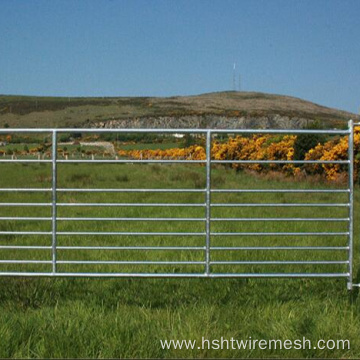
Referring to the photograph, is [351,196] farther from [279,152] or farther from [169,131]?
[279,152]

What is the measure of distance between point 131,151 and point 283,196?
19.4 feet

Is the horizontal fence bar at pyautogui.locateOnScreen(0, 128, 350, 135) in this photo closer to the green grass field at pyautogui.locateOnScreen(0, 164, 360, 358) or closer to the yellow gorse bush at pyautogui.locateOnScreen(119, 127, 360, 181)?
the green grass field at pyautogui.locateOnScreen(0, 164, 360, 358)

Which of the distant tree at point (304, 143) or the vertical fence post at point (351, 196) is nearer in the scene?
the vertical fence post at point (351, 196)

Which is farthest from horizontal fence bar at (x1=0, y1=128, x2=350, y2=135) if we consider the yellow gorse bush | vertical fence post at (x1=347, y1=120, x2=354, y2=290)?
the yellow gorse bush

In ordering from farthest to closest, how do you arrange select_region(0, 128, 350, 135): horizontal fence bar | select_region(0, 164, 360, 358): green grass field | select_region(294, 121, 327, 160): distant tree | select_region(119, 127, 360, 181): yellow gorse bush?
select_region(294, 121, 327, 160): distant tree, select_region(119, 127, 360, 181): yellow gorse bush, select_region(0, 128, 350, 135): horizontal fence bar, select_region(0, 164, 360, 358): green grass field

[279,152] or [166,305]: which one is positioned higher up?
[279,152]

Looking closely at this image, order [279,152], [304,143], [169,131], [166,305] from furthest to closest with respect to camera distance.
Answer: [279,152]
[304,143]
[169,131]
[166,305]

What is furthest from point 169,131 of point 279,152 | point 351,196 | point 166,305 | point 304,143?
point 279,152

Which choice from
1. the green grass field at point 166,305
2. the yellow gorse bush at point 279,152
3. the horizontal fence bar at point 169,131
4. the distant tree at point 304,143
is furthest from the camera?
the distant tree at point 304,143

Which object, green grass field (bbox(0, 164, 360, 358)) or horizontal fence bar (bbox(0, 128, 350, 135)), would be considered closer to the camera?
green grass field (bbox(0, 164, 360, 358))

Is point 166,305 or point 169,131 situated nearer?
Answer: point 166,305

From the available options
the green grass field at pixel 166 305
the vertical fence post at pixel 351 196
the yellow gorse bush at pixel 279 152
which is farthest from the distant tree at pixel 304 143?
the vertical fence post at pixel 351 196

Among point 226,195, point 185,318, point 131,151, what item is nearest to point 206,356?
point 185,318

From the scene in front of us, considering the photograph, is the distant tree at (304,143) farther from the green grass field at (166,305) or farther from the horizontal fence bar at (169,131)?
the horizontal fence bar at (169,131)
